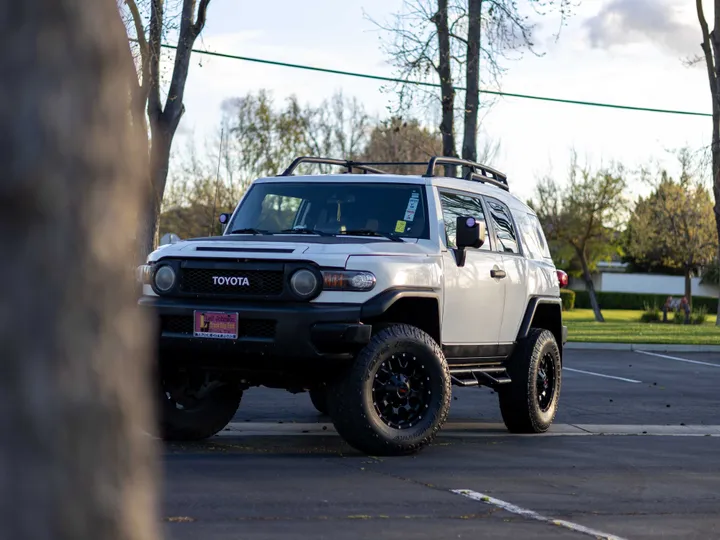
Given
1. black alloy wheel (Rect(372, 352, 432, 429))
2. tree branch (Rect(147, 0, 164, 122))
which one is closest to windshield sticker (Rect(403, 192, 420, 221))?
black alloy wheel (Rect(372, 352, 432, 429))

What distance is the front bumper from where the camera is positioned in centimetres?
807

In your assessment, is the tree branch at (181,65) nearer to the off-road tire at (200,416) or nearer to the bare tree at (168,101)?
the bare tree at (168,101)

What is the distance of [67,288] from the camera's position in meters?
1.95

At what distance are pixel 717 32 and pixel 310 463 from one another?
1064 inches

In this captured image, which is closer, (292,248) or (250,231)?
(292,248)

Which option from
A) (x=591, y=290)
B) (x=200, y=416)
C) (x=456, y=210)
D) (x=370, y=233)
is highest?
(x=456, y=210)

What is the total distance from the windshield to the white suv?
0.01 metres

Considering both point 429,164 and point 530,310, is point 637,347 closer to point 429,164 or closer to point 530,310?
point 530,310

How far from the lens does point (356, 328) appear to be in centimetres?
809

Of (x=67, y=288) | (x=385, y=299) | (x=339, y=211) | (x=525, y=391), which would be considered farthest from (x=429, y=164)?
(x=67, y=288)

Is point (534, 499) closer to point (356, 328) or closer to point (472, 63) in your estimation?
point (356, 328)

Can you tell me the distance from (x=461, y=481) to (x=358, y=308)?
1480 millimetres

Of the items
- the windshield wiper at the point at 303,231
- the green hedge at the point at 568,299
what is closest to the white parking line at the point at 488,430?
the windshield wiper at the point at 303,231

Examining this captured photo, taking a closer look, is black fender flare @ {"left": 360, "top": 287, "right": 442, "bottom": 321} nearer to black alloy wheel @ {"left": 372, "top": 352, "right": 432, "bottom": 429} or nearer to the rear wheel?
black alloy wheel @ {"left": 372, "top": 352, "right": 432, "bottom": 429}
